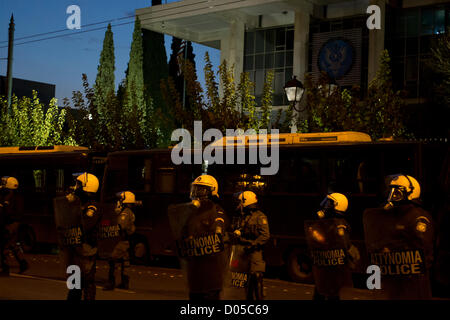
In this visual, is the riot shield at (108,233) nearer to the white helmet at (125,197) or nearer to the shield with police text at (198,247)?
the white helmet at (125,197)

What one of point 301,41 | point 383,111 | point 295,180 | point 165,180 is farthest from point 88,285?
point 301,41

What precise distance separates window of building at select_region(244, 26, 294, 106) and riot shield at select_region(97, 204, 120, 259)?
2281 cm

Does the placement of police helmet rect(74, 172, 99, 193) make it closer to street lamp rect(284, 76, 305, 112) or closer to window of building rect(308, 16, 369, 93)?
street lamp rect(284, 76, 305, 112)

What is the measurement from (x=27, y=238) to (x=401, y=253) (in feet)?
49.4

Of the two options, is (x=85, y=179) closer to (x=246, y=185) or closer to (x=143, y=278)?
(x=143, y=278)

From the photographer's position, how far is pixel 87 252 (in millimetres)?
8906

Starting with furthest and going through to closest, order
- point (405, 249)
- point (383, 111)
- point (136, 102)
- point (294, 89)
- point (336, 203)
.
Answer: point (136, 102) → point (383, 111) → point (294, 89) → point (336, 203) → point (405, 249)

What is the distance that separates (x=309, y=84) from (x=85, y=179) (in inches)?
536

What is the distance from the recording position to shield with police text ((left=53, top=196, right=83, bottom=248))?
29.0 ft

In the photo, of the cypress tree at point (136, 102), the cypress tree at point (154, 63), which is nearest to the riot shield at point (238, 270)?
the cypress tree at point (136, 102)

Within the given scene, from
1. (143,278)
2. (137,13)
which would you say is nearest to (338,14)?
(137,13)

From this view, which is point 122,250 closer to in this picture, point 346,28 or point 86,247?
point 86,247

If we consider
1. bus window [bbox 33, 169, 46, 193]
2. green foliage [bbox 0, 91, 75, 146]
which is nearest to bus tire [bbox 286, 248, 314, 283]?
bus window [bbox 33, 169, 46, 193]

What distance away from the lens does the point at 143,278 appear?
1397 centimetres
